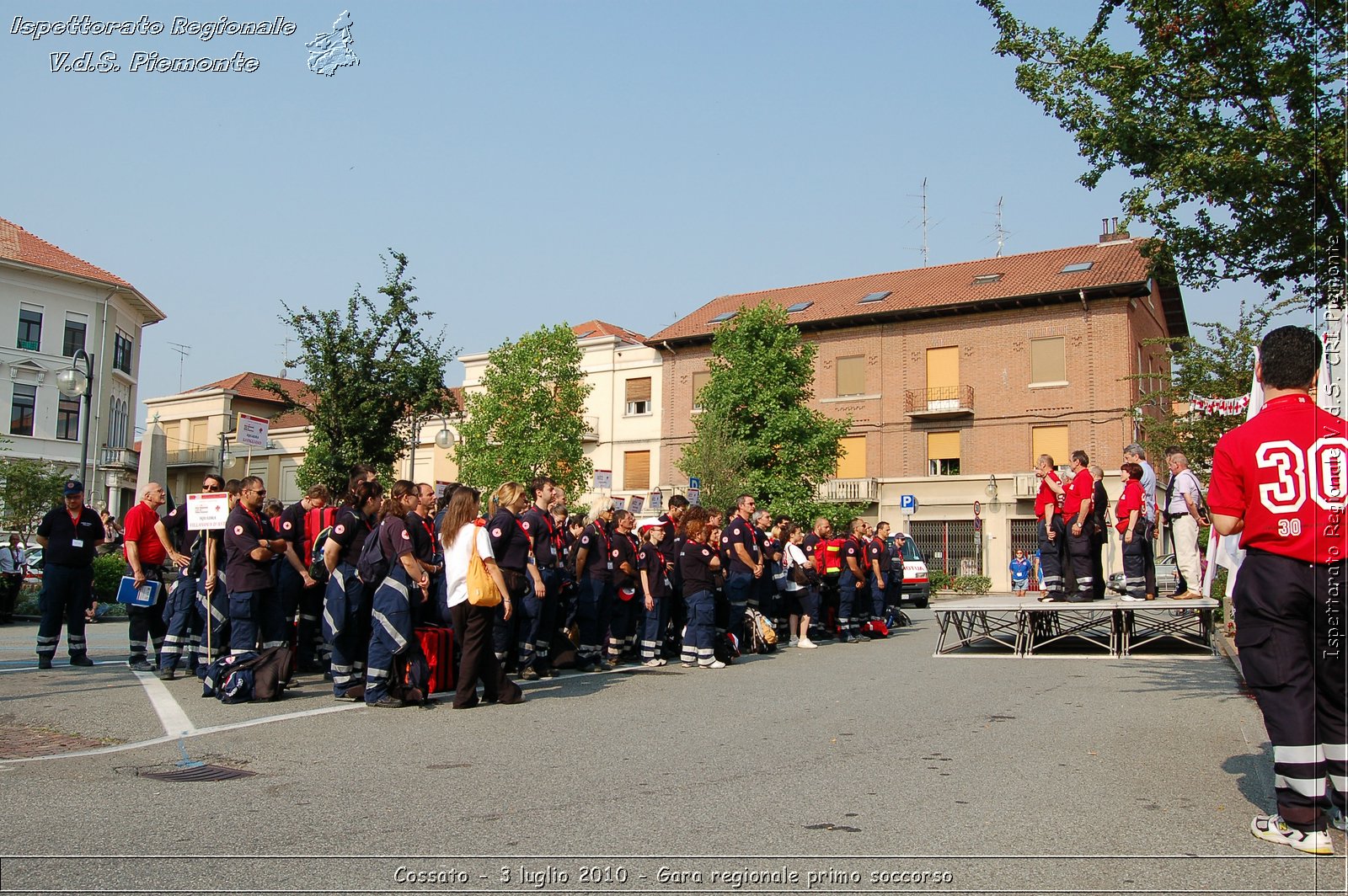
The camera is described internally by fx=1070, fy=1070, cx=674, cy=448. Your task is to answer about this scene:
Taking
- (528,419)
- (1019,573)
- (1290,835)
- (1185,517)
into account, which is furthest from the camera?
(528,419)

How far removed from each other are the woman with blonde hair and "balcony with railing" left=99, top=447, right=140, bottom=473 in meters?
52.1

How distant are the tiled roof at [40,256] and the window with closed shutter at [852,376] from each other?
36095 mm

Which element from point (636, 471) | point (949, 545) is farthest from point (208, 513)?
point (636, 471)

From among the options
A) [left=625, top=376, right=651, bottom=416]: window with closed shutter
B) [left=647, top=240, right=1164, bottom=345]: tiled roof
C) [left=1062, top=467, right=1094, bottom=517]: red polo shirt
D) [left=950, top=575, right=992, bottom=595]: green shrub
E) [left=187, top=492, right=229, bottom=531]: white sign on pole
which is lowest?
[left=950, top=575, right=992, bottom=595]: green shrub

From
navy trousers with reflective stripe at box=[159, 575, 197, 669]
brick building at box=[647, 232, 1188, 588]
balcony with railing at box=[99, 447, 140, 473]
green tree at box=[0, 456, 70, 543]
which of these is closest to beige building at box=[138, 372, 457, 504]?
balcony with railing at box=[99, 447, 140, 473]

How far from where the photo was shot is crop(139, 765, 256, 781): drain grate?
6195 millimetres

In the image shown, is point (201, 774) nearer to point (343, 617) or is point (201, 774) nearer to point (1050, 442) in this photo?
point (343, 617)

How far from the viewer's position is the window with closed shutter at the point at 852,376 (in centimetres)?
4672

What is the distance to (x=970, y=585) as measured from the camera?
40031 millimetres

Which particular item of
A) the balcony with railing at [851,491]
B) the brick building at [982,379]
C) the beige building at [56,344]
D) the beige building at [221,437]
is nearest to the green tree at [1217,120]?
the brick building at [982,379]

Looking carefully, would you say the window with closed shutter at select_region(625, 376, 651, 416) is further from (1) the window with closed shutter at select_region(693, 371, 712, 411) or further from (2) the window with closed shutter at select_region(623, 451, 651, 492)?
(1) the window with closed shutter at select_region(693, 371, 712, 411)

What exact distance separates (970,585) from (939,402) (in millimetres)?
8250

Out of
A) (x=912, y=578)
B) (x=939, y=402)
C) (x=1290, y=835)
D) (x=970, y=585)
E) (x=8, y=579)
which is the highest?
(x=939, y=402)

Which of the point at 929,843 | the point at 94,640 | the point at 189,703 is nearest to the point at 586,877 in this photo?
the point at 929,843
